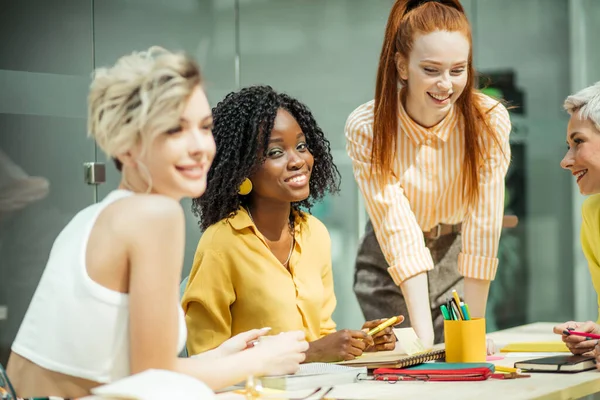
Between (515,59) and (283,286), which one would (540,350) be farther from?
(515,59)

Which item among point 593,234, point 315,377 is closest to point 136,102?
point 315,377

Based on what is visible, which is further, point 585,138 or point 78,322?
point 585,138

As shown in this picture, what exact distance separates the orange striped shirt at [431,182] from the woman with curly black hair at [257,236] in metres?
0.19

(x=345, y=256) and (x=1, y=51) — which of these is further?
(x=345, y=256)

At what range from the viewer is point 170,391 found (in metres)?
1.42

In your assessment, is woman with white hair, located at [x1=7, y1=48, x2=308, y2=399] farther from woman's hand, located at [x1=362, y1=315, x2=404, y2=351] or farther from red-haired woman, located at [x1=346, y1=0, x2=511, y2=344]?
red-haired woman, located at [x1=346, y1=0, x2=511, y2=344]

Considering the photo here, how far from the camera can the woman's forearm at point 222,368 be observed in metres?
1.64

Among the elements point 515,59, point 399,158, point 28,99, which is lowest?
point 399,158

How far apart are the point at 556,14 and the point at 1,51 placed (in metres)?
4.42

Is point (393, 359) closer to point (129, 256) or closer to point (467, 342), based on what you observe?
point (467, 342)

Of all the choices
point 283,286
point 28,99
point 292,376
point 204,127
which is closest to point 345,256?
point 28,99

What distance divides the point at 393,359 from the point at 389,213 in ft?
2.16

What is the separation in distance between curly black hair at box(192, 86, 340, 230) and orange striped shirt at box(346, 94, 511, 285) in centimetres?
24

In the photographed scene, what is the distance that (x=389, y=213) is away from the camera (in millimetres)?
2773
